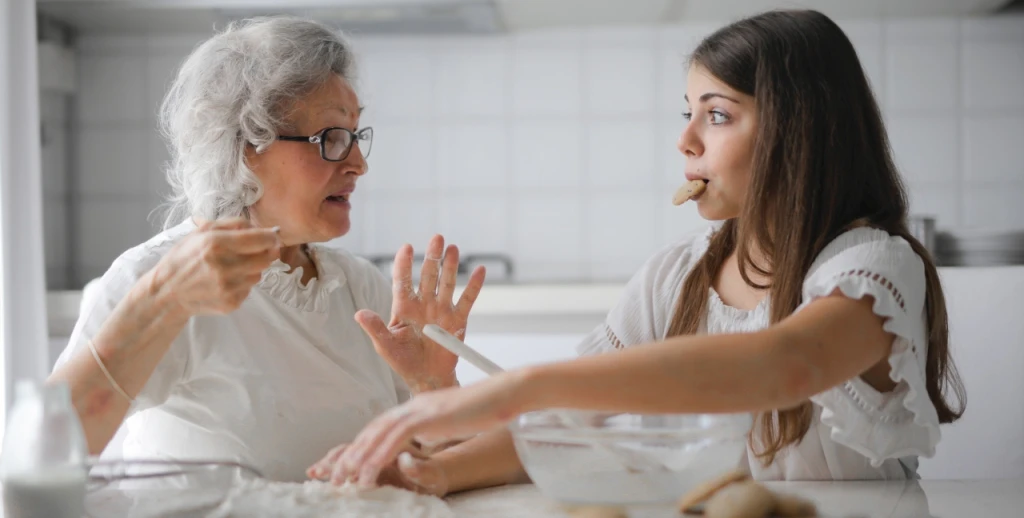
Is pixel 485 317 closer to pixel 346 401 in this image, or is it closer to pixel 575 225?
pixel 575 225

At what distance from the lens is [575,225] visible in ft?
11.8

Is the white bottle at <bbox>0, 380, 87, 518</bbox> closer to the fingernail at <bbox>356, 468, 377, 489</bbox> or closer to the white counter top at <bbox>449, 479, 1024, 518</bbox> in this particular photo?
the fingernail at <bbox>356, 468, 377, 489</bbox>

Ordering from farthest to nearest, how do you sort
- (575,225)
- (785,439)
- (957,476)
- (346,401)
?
(575,225) → (957,476) → (346,401) → (785,439)

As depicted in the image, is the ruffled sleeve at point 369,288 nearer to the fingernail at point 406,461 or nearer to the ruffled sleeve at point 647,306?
the ruffled sleeve at point 647,306

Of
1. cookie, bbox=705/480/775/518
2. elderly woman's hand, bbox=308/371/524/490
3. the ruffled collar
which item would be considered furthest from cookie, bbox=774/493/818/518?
the ruffled collar

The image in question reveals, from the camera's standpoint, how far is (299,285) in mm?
1577

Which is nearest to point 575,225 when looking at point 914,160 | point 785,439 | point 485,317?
point 485,317

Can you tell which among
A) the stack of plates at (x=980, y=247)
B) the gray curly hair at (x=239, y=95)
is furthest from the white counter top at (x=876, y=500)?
the stack of plates at (x=980, y=247)

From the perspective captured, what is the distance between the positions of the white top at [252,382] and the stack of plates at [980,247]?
6.11ft

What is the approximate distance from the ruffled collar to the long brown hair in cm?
70

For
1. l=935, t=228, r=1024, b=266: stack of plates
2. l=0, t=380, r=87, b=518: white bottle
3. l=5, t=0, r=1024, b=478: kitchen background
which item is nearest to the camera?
l=0, t=380, r=87, b=518: white bottle

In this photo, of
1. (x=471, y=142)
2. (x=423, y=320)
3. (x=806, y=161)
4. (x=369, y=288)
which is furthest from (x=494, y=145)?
(x=806, y=161)

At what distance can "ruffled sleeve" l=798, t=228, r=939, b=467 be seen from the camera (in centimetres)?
106

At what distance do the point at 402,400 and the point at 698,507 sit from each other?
3.06 feet
